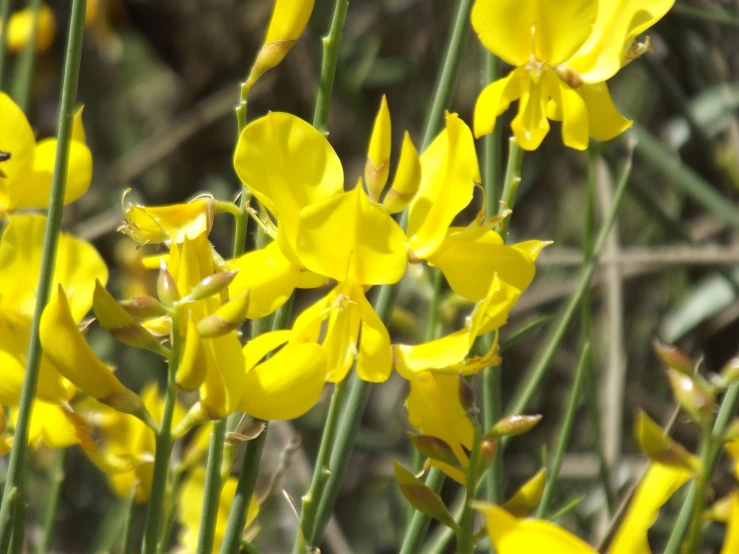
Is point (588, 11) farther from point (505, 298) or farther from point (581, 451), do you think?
point (581, 451)

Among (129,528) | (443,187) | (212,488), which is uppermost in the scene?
(443,187)

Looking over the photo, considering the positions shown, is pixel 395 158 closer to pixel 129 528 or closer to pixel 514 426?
pixel 129 528

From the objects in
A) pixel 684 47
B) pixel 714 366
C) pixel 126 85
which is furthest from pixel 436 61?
pixel 126 85

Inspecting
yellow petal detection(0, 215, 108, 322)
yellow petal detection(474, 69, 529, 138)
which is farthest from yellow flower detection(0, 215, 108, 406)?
yellow petal detection(474, 69, 529, 138)

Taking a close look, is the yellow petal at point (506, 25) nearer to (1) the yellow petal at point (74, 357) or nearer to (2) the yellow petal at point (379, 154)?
(2) the yellow petal at point (379, 154)

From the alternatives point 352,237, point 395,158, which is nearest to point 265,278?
point 352,237

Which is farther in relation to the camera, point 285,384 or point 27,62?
point 27,62
